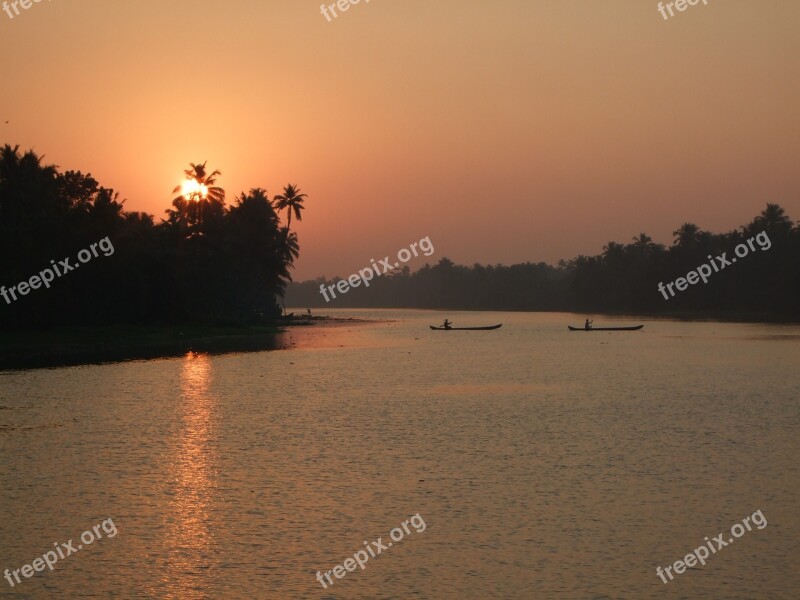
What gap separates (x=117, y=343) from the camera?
3061 inches

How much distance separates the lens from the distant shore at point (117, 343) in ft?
201

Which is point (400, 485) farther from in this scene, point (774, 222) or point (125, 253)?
point (774, 222)

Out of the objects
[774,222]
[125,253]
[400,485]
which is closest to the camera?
[400,485]

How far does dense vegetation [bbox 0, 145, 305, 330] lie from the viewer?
249 ft

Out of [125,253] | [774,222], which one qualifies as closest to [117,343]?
A: [125,253]

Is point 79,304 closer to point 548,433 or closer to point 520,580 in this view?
point 548,433

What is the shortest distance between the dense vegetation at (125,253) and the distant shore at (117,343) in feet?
7.31

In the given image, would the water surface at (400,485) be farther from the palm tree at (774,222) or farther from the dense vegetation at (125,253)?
the palm tree at (774,222)

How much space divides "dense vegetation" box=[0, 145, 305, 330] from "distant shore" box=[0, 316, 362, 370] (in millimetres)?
2229

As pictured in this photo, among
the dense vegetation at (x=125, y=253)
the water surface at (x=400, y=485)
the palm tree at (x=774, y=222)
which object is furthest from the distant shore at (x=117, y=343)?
the palm tree at (x=774, y=222)

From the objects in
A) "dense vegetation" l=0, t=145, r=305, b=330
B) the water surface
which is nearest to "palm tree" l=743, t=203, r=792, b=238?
"dense vegetation" l=0, t=145, r=305, b=330

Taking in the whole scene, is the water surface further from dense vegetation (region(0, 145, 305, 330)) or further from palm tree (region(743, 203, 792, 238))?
palm tree (region(743, 203, 792, 238))

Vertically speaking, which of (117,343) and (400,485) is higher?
(117,343)

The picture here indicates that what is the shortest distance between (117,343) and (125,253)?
12.9 m
